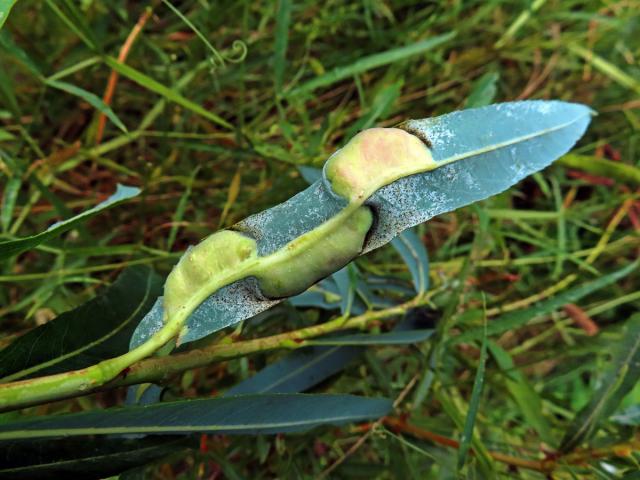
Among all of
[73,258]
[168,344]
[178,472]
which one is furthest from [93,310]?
[178,472]

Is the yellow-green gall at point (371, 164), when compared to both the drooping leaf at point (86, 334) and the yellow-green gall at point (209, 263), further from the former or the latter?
the drooping leaf at point (86, 334)

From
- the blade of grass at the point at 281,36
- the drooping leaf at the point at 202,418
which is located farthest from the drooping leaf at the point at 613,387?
the blade of grass at the point at 281,36

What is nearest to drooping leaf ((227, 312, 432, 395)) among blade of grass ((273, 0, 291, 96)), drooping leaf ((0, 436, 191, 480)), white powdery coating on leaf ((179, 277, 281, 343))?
drooping leaf ((0, 436, 191, 480))

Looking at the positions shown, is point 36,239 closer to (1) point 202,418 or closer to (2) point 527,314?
(1) point 202,418

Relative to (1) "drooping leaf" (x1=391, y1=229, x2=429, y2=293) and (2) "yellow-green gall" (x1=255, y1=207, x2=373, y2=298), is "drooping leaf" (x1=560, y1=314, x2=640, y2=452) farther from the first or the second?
(2) "yellow-green gall" (x1=255, y1=207, x2=373, y2=298)

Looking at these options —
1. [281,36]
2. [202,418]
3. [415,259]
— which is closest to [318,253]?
[202,418]

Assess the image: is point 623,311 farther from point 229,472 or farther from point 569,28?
point 229,472
